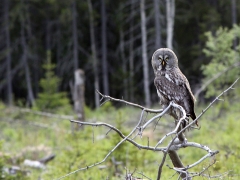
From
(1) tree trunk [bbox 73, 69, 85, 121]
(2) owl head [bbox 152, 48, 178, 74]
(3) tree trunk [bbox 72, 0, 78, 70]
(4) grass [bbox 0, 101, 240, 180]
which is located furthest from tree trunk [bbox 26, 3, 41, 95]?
(2) owl head [bbox 152, 48, 178, 74]

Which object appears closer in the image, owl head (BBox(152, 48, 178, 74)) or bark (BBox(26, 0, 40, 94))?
owl head (BBox(152, 48, 178, 74))

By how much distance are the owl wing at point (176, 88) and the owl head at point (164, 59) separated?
0.08m

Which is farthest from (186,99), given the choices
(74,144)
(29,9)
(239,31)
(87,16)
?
(29,9)

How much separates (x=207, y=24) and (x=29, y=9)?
11.9m

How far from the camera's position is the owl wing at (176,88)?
4.76 meters

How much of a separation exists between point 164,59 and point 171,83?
0.27 meters

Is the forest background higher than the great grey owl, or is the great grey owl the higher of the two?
the forest background

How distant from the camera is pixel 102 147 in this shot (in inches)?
361

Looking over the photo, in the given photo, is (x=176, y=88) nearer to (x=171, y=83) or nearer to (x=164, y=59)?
(x=171, y=83)

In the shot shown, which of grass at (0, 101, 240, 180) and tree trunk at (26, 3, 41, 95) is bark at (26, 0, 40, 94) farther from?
grass at (0, 101, 240, 180)

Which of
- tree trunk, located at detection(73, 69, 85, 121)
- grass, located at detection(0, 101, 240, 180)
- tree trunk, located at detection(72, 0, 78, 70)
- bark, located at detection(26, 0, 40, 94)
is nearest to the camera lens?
grass, located at detection(0, 101, 240, 180)

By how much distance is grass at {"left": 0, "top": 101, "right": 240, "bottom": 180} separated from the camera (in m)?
7.29

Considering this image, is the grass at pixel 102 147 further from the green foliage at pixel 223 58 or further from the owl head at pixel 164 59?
the green foliage at pixel 223 58

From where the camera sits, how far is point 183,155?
10555mm
